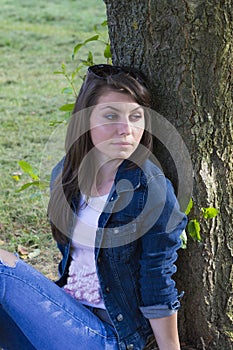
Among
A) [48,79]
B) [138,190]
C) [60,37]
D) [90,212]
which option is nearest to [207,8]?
[138,190]

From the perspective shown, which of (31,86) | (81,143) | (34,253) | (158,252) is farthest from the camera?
(31,86)

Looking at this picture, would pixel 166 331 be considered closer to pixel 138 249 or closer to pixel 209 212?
pixel 138 249

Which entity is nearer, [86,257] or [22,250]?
[86,257]

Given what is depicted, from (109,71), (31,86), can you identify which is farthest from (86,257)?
(31,86)

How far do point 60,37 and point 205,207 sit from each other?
6.29m

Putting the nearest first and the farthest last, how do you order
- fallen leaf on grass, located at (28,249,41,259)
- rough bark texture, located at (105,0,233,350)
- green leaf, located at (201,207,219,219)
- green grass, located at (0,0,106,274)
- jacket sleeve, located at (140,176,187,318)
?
jacket sleeve, located at (140,176,187,318)
rough bark texture, located at (105,0,233,350)
green leaf, located at (201,207,219,219)
fallen leaf on grass, located at (28,249,41,259)
green grass, located at (0,0,106,274)

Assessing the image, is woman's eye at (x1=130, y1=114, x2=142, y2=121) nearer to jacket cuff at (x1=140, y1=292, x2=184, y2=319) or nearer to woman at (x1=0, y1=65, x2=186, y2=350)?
woman at (x1=0, y1=65, x2=186, y2=350)

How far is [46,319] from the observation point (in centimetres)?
198

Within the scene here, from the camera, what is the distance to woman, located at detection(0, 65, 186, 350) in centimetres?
197

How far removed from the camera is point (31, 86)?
6406 millimetres

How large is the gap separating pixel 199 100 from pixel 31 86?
4477 mm

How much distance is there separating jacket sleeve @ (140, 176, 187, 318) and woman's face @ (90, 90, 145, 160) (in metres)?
0.15

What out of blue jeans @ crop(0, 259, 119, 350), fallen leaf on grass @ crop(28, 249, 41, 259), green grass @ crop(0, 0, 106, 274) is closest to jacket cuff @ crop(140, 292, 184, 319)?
blue jeans @ crop(0, 259, 119, 350)

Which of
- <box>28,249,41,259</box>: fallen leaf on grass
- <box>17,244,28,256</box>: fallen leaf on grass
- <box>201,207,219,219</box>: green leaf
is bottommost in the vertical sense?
<box>28,249,41,259</box>: fallen leaf on grass
